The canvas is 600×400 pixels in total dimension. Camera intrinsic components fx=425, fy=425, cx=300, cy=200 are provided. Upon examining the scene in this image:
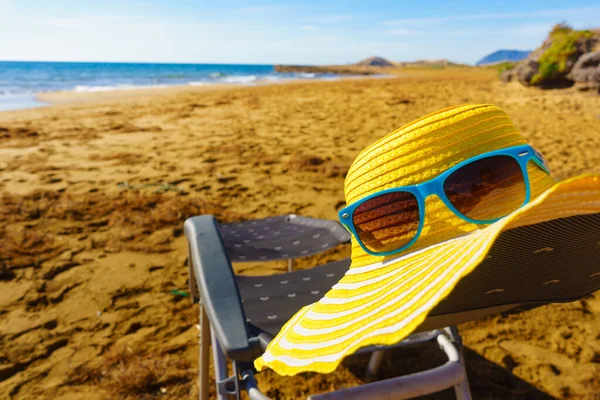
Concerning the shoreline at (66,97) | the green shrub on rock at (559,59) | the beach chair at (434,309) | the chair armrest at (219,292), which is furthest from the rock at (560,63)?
the shoreline at (66,97)

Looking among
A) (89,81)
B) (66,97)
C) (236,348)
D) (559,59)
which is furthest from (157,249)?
(89,81)

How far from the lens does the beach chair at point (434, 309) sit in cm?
60

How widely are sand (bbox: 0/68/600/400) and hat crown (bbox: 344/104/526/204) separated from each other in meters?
1.54

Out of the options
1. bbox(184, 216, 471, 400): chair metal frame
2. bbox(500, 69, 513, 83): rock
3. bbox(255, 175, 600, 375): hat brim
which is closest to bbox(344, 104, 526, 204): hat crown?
bbox(255, 175, 600, 375): hat brim

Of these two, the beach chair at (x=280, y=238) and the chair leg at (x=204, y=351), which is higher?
the beach chair at (x=280, y=238)

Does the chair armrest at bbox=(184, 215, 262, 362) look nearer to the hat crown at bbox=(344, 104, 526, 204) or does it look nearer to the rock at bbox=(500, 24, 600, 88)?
the hat crown at bbox=(344, 104, 526, 204)

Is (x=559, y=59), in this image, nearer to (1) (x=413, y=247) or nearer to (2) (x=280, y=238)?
(2) (x=280, y=238)

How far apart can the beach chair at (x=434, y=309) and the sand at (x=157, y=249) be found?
515 millimetres

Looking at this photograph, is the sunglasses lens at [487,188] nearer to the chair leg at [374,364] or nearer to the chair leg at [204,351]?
the chair leg at [204,351]

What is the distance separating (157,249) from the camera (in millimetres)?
3396

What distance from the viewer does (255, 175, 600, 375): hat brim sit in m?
0.53

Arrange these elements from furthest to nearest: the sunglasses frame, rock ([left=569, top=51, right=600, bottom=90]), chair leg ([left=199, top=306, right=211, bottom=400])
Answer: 1. rock ([left=569, top=51, right=600, bottom=90])
2. chair leg ([left=199, top=306, right=211, bottom=400])
3. the sunglasses frame

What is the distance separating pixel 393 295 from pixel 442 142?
33cm

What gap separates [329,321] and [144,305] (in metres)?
2.28
